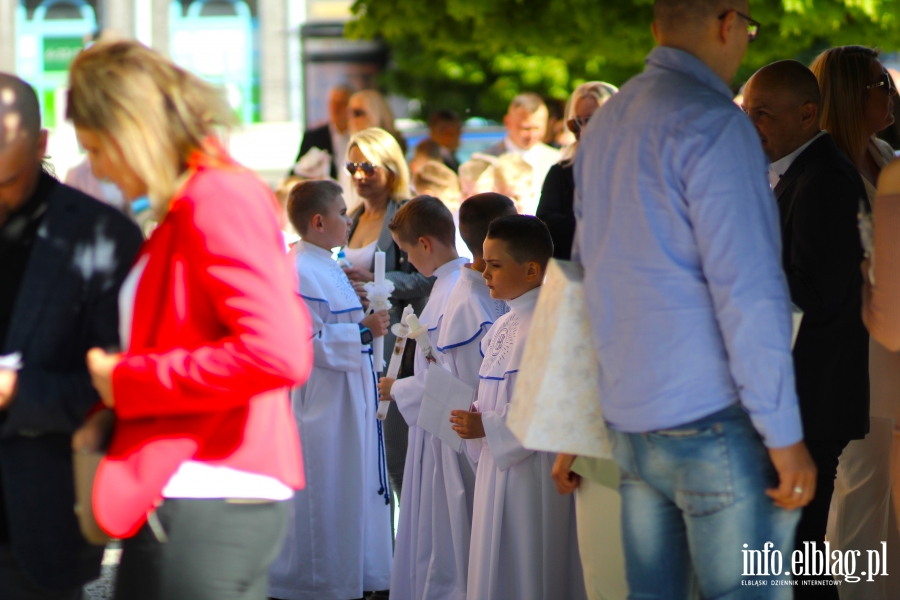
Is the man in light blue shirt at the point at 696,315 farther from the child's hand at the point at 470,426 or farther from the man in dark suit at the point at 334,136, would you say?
the man in dark suit at the point at 334,136

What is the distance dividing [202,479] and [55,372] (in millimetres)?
521

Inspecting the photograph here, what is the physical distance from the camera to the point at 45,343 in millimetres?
2434

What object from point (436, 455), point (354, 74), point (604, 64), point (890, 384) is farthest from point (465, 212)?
point (354, 74)

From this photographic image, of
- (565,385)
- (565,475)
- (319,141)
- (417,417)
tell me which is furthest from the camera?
(319,141)

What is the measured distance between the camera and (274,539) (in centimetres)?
232

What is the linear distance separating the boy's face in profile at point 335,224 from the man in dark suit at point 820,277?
2391 mm

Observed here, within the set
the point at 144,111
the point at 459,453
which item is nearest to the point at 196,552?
the point at 144,111

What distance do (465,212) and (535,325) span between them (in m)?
2.23

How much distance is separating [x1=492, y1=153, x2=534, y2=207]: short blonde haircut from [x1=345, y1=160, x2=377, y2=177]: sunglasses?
1174 millimetres

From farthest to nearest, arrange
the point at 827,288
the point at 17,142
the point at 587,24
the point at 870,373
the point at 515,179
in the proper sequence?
the point at 587,24, the point at 515,179, the point at 870,373, the point at 827,288, the point at 17,142

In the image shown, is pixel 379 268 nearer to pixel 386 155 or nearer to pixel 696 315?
pixel 386 155

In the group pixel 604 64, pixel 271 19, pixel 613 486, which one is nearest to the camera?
pixel 613 486

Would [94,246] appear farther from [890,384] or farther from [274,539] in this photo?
[890,384]

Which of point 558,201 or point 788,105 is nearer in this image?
point 788,105
